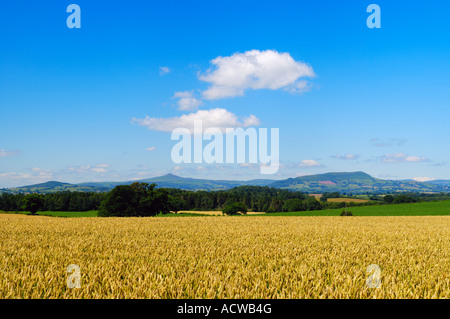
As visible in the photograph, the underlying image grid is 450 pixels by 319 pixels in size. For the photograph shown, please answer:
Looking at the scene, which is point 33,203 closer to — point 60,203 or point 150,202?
point 60,203

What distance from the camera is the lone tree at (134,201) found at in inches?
2482

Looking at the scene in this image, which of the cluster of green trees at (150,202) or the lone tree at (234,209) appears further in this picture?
the lone tree at (234,209)

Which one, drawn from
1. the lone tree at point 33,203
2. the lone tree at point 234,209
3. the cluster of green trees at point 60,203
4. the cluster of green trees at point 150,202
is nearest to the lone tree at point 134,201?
the cluster of green trees at point 150,202

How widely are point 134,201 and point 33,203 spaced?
47931mm

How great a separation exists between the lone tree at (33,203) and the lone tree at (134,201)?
41.3m

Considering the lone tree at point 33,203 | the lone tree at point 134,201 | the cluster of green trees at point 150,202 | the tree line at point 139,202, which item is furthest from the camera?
the lone tree at point 33,203

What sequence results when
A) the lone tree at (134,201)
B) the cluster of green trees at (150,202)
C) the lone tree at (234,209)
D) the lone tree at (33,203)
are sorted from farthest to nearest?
the lone tree at (234,209)
the lone tree at (33,203)
the cluster of green trees at (150,202)
the lone tree at (134,201)

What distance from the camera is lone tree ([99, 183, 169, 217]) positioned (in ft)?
207

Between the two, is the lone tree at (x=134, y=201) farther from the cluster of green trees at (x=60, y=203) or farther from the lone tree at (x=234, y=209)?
the cluster of green trees at (x=60, y=203)

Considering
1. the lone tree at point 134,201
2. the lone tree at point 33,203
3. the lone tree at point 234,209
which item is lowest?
the lone tree at point 234,209

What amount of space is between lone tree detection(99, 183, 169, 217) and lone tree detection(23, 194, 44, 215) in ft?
135
